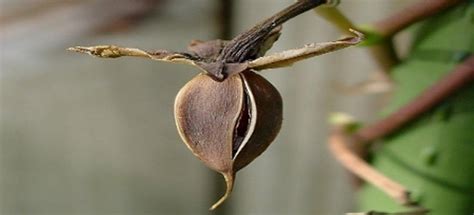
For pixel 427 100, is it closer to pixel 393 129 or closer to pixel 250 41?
pixel 393 129

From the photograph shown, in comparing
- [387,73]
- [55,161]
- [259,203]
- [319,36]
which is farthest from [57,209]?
[387,73]

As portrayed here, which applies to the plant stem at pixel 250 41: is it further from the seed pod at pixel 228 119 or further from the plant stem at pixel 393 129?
the plant stem at pixel 393 129

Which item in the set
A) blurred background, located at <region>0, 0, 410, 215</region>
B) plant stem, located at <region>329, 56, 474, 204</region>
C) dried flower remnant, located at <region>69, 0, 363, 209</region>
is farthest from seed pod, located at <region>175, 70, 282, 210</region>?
blurred background, located at <region>0, 0, 410, 215</region>

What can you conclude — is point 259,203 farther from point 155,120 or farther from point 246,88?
point 246,88

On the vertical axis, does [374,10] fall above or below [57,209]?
above

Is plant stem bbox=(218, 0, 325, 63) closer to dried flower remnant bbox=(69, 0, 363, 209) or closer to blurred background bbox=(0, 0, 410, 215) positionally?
dried flower remnant bbox=(69, 0, 363, 209)

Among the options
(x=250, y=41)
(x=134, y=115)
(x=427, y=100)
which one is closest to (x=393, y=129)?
(x=427, y=100)

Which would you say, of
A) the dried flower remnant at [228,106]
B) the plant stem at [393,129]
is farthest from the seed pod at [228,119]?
the plant stem at [393,129]
